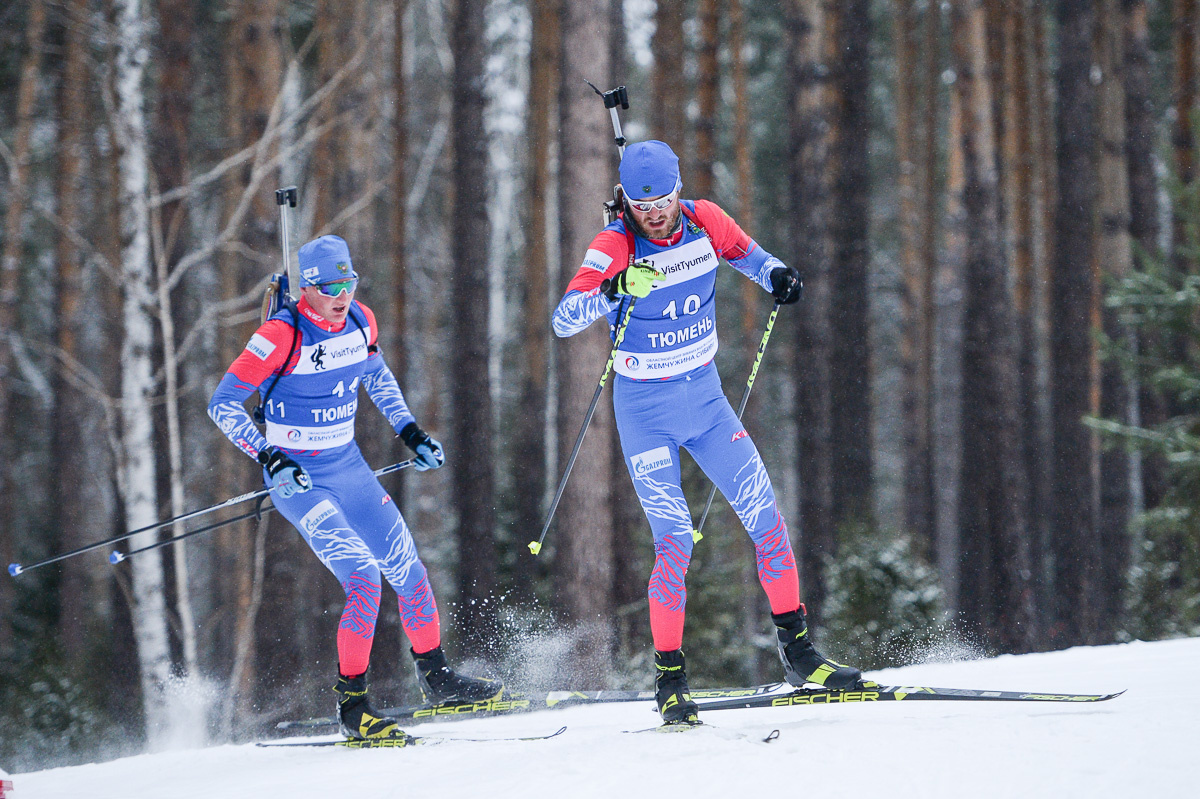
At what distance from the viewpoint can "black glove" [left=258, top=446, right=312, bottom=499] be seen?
489 centimetres

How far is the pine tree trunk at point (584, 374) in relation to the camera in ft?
29.0

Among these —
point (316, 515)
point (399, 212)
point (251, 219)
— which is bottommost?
point (316, 515)

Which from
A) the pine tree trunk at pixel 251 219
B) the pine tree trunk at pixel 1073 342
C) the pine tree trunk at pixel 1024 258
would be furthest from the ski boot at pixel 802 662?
the pine tree trunk at pixel 1024 258

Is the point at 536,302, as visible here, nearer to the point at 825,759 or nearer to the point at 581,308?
the point at 581,308

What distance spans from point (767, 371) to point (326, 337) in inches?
610

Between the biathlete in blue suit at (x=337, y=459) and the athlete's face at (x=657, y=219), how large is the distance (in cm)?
167

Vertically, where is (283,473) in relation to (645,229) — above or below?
below

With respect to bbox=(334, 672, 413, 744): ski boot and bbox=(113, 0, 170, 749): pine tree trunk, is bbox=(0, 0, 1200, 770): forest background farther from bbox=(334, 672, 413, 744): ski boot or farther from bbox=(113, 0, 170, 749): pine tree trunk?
bbox=(334, 672, 413, 744): ski boot

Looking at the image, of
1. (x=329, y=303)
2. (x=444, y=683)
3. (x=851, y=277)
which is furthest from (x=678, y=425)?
(x=851, y=277)

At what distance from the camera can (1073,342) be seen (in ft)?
40.6

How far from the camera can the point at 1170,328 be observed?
9039 mm

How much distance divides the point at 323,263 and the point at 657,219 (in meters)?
1.84

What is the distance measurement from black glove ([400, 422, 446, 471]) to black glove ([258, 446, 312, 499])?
2.27 ft

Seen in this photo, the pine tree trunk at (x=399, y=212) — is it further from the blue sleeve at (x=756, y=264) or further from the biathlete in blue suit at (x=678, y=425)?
the biathlete in blue suit at (x=678, y=425)
